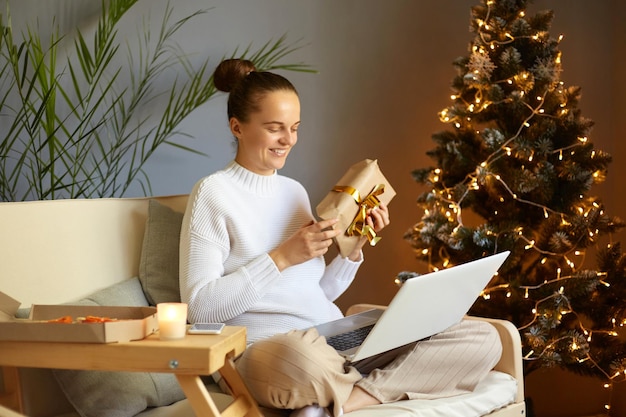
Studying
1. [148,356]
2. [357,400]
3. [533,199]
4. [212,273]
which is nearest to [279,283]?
[212,273]

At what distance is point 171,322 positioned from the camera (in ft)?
5.34

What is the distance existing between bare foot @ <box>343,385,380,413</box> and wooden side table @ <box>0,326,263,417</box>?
37 centimetres

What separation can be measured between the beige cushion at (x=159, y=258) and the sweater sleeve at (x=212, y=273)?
12 centimetres

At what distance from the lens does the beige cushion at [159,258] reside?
2.24 m

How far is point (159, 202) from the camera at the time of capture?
7.82 feet

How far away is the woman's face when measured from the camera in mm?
2270

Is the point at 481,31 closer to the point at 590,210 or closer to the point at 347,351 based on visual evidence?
the point at 590,210

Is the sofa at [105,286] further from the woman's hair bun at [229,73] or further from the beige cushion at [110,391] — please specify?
the woman's hair bun at [229,73]

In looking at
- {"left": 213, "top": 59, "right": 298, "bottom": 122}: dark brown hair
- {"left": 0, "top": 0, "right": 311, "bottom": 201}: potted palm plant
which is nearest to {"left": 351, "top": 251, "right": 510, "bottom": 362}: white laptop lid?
{"left": 213, "top": 59, "right": 298, "bottom": 122}: dark brown hair

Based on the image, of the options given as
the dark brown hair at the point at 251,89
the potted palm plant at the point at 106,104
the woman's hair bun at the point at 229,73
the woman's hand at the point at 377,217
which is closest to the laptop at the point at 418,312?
the woman's hand at the point at 377,217

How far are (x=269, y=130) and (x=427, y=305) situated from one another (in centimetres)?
68

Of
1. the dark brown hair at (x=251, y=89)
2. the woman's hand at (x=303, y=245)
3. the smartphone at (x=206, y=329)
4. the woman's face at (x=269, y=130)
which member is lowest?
the smartphone at (x=206, y=329)

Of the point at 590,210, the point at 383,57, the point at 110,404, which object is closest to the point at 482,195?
the point at 590,210

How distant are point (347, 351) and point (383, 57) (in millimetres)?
1629
